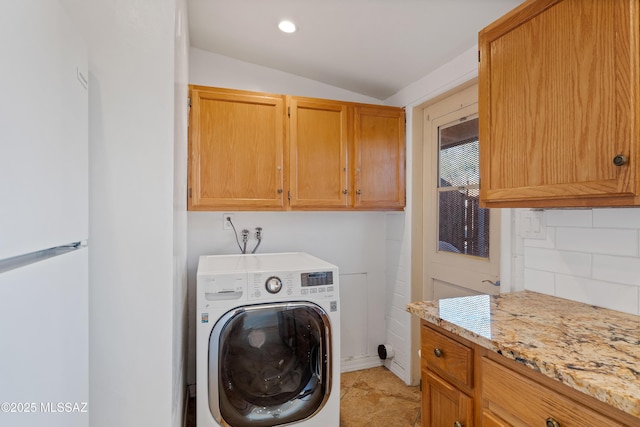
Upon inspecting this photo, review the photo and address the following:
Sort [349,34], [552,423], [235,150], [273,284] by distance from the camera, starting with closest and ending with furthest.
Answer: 1. [552,423]
2. [273,284]
3. [349,34]
4. [235,150]

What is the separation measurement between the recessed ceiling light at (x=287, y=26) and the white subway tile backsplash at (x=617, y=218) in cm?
178

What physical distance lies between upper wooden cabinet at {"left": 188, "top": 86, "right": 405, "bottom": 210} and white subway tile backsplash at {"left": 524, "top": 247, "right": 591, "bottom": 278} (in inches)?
41.0

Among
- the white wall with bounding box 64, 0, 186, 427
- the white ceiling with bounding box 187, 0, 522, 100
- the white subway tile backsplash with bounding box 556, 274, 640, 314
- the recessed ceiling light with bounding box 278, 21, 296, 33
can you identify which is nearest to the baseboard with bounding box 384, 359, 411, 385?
the white subway tile backsplash with bounding box 556, 274, 640, 314

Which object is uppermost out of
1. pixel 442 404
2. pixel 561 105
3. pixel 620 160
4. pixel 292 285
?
pixel 561 105

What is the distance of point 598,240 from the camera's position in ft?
4.27

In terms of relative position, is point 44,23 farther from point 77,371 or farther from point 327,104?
point 327,104

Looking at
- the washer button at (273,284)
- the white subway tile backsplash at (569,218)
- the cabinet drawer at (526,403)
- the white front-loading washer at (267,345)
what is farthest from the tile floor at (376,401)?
the white subway tile backsplash at (569,218)

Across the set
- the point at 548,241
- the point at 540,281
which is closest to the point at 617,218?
the point at 548,241

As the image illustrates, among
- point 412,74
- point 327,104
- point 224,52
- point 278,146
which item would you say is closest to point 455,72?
point 412,74

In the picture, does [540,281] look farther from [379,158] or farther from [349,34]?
[349,34]

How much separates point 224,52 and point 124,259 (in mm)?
1844

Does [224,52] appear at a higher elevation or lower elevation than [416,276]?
higher

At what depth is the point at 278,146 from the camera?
7.22 feet

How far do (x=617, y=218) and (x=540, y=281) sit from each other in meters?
0.43
